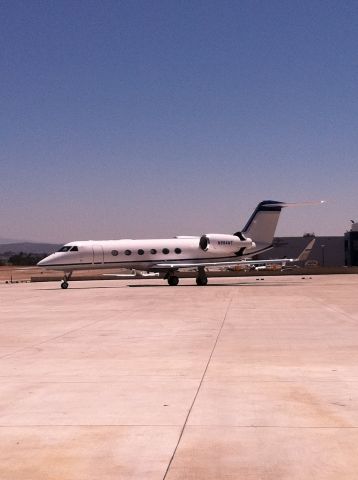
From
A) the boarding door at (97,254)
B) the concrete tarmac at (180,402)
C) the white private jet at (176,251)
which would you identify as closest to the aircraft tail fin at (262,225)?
the white private jet at (176,251)

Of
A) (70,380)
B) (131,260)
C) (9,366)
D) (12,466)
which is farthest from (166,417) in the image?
(131,260)

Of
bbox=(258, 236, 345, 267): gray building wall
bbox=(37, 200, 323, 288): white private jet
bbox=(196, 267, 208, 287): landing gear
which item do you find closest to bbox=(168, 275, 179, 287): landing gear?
bbox=(37, 200, 323, 288): white private jet

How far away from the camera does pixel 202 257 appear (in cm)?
4134

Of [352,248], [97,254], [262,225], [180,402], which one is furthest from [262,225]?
[352,248]

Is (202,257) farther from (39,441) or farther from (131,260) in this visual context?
(39,441)

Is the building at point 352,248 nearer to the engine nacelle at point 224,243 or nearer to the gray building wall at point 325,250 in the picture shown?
the gray building wall at point 325,250

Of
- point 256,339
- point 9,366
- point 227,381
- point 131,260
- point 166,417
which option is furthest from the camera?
point 131,260

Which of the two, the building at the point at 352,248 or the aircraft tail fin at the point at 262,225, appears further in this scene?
the building at the point at 352,248

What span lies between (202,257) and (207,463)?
3601 cm

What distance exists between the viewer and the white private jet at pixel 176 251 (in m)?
38.1

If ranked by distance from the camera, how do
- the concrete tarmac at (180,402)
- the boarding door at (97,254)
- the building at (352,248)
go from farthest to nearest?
the building at (352,248) < the boarding door at (97,254) < the concrete tarmac at (180,402)

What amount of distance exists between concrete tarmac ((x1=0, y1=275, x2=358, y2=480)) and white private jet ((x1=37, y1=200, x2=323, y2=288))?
875 inches

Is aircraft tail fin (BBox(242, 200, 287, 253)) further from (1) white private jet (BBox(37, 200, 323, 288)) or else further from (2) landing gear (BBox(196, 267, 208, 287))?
(2) landing gear (BBox(196, 267, 208, 287))

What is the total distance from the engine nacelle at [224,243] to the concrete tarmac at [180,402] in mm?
25143
